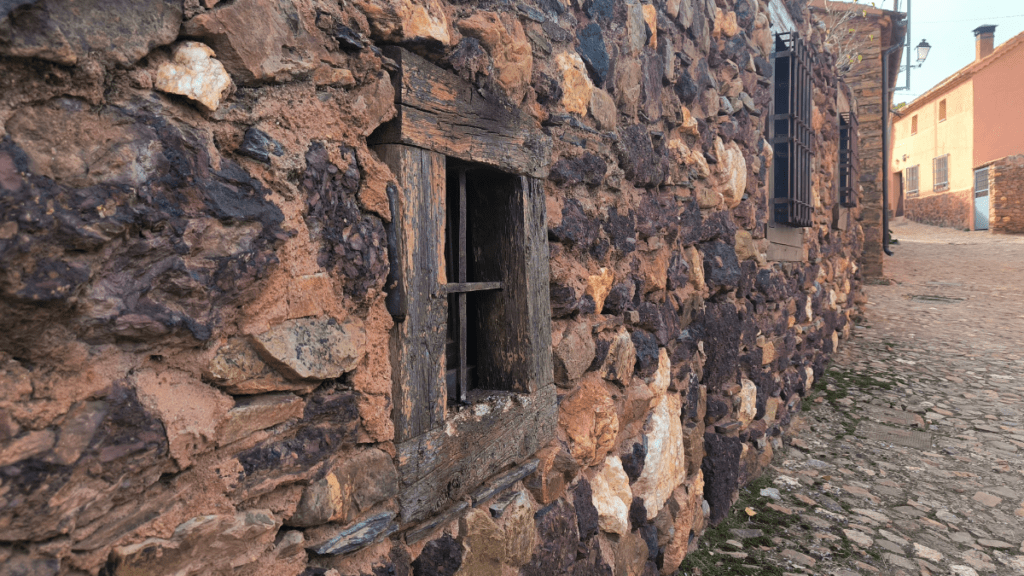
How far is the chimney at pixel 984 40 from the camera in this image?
60.4 feet

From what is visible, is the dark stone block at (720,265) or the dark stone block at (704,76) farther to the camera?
the dark stone block at (720,265)

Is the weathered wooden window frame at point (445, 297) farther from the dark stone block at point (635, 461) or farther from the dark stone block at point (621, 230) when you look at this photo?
the dark stone block at point (635, 461)

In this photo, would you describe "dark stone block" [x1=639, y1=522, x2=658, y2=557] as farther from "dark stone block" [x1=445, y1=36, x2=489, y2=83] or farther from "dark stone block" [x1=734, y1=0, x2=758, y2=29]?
"dark stone block" [x1=734, y1=0, x2=758, y2=29]

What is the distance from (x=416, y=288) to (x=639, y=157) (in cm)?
132

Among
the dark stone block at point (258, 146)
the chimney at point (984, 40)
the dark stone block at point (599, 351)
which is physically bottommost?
the dark stone block at point (599, 351)

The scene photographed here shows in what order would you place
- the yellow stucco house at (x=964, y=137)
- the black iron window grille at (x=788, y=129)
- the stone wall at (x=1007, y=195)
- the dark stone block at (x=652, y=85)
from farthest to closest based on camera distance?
the yellow stucco house at (x=964, y=137) < the stone wall at (x=1007, y=195) < the black iron window grille at (x=788, y=129) < the dark stone block at (x=652, y=85)

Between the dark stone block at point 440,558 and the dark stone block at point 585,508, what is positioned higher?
the dark stone block at point 440,558

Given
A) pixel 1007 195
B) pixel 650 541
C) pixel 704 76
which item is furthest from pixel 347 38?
pixel 1007 195

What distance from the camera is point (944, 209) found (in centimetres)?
1827

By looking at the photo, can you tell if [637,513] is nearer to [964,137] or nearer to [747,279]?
[747,279]

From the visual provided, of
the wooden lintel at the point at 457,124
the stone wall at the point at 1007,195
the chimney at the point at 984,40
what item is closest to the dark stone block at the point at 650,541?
the wooden lintel at the point at 457,124

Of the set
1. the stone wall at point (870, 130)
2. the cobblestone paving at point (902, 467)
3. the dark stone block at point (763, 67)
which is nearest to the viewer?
the cobblestone paving at point (902, 467)

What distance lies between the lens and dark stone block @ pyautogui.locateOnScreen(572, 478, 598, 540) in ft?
6.81

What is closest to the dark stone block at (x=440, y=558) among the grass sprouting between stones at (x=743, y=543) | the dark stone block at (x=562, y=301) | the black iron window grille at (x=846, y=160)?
the dark stone block at (x=562, y=301)
